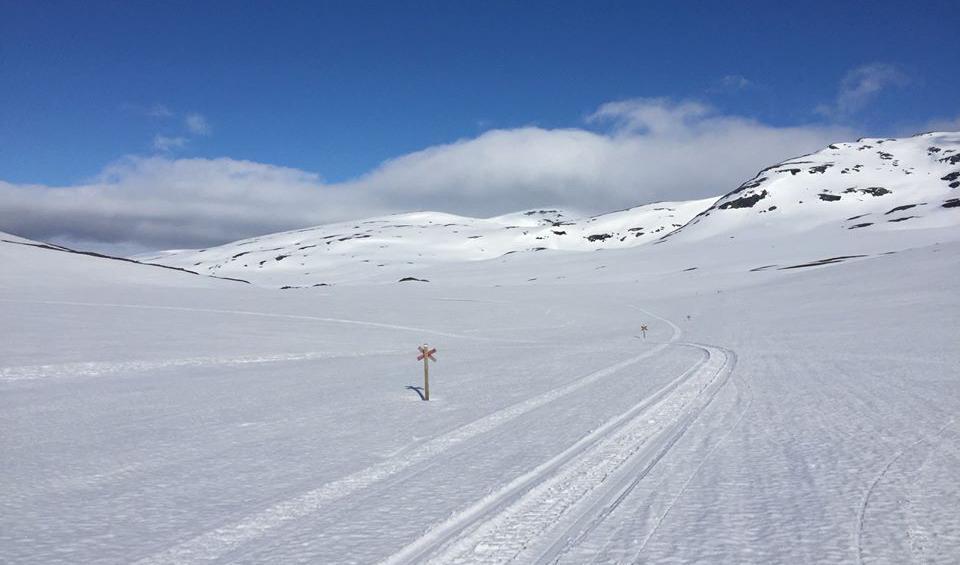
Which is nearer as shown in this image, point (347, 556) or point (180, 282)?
point (347, 556)

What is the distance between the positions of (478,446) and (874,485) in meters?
4.61

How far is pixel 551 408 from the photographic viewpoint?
1080cm

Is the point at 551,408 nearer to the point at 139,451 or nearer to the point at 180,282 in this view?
the point at 139,451

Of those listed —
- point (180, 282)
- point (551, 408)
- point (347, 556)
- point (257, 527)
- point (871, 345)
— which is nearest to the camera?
point (347, 556)

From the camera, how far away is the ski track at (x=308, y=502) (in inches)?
192

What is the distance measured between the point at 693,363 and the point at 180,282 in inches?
2077

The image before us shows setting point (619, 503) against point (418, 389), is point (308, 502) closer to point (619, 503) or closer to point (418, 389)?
point (619, 503)

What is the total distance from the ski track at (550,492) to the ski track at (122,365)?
44.6 feet

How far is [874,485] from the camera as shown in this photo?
239 inches

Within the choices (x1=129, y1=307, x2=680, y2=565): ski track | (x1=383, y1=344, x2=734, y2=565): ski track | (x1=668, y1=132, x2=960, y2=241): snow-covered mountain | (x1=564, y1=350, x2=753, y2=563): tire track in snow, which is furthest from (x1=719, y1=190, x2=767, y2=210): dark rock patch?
(x1=564, y1=350, x2=753, y2=563): tire track in snow

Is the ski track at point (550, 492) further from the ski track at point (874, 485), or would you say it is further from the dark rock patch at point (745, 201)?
the dark rock patch at point (745, 201)

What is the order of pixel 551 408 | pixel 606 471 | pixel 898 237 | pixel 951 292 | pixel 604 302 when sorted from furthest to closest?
pixel 898 237 < pixel 604 302 < pixel 951 292 < pixel 551 408 < pixel 606 471

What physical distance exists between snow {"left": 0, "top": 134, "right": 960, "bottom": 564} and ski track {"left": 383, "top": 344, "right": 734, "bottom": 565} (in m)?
0.03

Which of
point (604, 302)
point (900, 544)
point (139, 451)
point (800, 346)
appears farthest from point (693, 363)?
point (604, 302)
